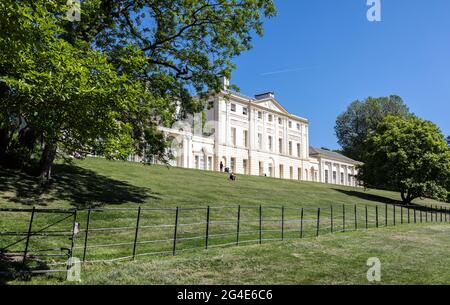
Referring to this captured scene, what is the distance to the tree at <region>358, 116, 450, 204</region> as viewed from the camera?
46156 mm

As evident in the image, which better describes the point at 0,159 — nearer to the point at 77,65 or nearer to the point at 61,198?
the point at 61,198

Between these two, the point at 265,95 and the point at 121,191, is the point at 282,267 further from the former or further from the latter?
the point at 265,95

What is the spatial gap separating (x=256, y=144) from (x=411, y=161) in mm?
35086

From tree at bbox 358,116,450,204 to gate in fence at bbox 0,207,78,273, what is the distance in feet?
135

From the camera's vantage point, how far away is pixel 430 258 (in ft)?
41.3

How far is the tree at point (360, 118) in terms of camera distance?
97425mm

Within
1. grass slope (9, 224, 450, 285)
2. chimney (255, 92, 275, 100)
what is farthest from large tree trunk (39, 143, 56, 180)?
chimney (255, 92, 275, 100)

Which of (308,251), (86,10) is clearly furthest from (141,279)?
(86,10)

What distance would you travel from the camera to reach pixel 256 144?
78438 millimetres

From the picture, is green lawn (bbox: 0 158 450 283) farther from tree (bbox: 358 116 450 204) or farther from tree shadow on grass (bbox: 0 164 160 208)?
tree (bbox: 358 116 450 204)

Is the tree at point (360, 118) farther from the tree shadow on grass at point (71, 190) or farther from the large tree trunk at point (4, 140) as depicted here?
the large tree trunk at point (4, 140)

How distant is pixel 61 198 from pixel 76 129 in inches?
425

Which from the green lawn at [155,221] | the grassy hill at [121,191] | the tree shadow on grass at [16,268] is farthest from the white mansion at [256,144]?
the tree shadow on grass at [16,268]

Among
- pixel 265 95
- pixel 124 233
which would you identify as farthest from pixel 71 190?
pixel 265 95
